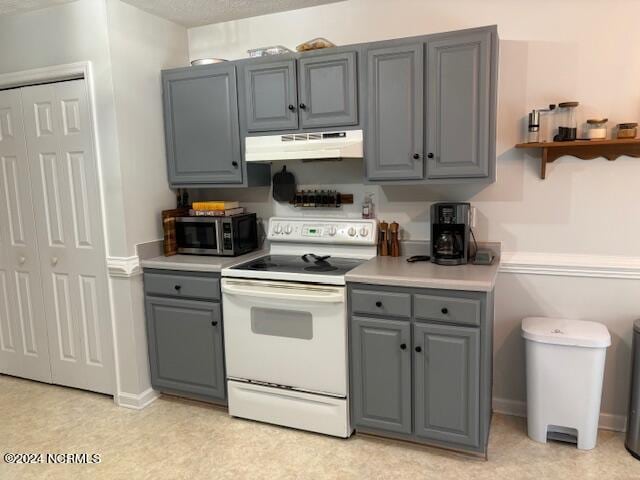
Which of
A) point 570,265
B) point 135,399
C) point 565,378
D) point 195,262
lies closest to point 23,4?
point 195,262

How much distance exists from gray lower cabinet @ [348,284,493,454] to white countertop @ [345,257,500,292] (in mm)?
41

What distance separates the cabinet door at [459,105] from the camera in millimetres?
2379

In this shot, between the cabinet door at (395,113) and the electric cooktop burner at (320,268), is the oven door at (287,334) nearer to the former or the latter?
the electric cooktop burner at (320,268)

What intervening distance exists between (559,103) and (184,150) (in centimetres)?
226

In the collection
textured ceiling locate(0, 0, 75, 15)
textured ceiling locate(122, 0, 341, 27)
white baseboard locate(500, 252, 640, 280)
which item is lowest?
white baseboard locate(500, 252, 640, 280)

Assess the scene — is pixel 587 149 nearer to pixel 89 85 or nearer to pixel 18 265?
pixel 89 85

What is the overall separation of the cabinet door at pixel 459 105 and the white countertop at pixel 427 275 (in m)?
0.50

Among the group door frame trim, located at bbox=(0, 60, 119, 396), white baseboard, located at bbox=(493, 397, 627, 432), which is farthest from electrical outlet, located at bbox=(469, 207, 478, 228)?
door frame trim, located at bbox=(0, 60, 119, 396)

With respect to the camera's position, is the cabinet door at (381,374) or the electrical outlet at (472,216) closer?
the cabinet door at (381,374)

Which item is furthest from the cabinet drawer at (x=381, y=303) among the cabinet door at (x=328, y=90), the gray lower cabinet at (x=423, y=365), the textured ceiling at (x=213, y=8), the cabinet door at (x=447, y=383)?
the textured ceiling at (x=213, y=8)

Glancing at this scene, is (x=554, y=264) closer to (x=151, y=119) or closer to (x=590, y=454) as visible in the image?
(x=590, y=454)

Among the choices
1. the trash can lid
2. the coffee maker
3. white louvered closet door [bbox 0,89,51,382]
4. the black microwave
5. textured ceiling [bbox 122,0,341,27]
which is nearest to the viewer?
the trash can lid

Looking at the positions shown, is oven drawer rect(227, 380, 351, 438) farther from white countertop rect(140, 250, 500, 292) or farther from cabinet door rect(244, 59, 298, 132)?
cabinet door rect(244, 59, 298, 132)

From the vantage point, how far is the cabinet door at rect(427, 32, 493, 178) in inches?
93.7
